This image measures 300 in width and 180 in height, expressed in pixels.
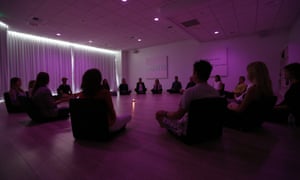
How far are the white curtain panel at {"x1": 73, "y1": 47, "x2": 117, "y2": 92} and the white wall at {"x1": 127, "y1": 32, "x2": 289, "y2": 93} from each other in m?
2.35

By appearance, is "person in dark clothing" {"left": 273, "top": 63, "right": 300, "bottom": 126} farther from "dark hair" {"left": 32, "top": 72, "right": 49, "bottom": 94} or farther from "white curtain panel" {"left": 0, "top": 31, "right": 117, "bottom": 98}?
"white curtain panel" {"left": 0, "top": 31, "right": 117, "bottom": 98}

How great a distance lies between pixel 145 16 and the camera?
247 inches

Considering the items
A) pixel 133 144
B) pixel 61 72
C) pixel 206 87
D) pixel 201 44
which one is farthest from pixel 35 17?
pixel 201 44

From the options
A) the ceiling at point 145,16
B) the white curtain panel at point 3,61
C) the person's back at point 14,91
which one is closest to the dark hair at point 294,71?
the ceiling at point 145,16

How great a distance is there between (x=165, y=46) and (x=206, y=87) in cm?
1031

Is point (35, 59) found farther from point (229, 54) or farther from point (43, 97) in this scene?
point (229, 54)

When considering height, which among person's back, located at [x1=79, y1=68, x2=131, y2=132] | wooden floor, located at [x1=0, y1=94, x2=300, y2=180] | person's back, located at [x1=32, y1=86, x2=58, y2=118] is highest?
person's back, located at [x1=79, y1=68, x2=131, y2=132]

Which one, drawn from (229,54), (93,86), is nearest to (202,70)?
(93,86)

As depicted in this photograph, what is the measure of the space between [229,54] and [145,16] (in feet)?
20.0

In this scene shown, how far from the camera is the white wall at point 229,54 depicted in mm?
8086

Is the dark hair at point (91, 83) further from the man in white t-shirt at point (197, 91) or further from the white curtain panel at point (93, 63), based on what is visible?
the white curtain panel at point (93, 63)

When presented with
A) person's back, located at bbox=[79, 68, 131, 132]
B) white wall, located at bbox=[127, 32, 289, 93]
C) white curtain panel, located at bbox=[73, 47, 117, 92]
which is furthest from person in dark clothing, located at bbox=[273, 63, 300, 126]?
white curtain panel, located at bbox=[73, 47, 117, 92]

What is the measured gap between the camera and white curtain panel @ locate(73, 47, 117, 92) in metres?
11.1

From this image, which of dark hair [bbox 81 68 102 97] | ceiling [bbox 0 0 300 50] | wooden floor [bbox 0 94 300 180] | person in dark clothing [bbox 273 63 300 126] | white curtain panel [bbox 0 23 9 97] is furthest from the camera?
white curtain panel [bbox 0 23 9 97]
